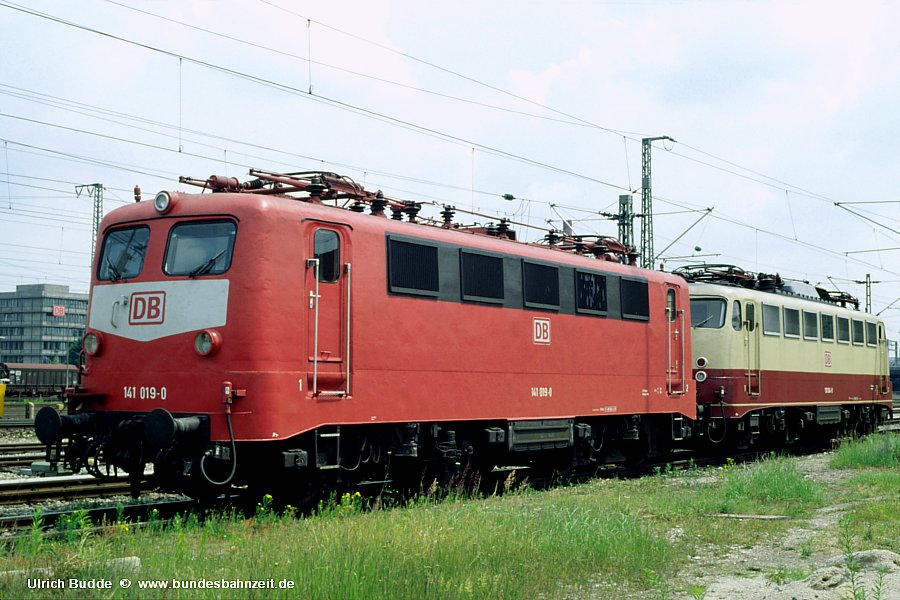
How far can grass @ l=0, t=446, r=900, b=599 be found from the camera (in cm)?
678

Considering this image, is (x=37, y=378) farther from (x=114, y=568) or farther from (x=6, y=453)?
(x=114, y=568)

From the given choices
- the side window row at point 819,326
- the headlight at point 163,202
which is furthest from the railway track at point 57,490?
the side window row at point 819,326

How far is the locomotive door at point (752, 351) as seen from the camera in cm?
2120

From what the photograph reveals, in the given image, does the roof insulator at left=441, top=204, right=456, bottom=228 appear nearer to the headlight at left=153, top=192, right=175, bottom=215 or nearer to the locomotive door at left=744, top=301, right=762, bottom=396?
the headlight at left=153, top=192, right=175, bottom=215

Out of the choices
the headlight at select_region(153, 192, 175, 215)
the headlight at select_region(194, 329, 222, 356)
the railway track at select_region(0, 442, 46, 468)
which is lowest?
the railway track at select_region(0, 442, 46, 468)

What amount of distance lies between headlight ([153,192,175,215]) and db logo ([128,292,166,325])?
101 centimetres

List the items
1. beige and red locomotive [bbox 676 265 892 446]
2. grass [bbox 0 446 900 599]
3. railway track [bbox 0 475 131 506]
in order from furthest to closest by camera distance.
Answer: beige and red locomotive [bbox 676 265 892 446] → railway track [bbox 0 475 131 506] → grass [bbox 0 446 900 599]

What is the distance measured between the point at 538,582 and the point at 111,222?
7341 millimetres

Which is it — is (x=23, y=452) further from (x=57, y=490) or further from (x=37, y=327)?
(x=37, y=327)

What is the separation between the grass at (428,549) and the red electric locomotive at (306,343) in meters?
0.95

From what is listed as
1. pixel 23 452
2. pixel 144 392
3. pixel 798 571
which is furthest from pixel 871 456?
pixel 23 452

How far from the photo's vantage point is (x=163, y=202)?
11.5 metres

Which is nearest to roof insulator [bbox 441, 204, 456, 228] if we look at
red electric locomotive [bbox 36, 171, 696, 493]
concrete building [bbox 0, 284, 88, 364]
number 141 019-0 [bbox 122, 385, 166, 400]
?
red electric locomotive [bbox 36, 171, 696, 493]

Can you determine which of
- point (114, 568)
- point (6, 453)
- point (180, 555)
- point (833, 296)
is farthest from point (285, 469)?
point (833, 296)
